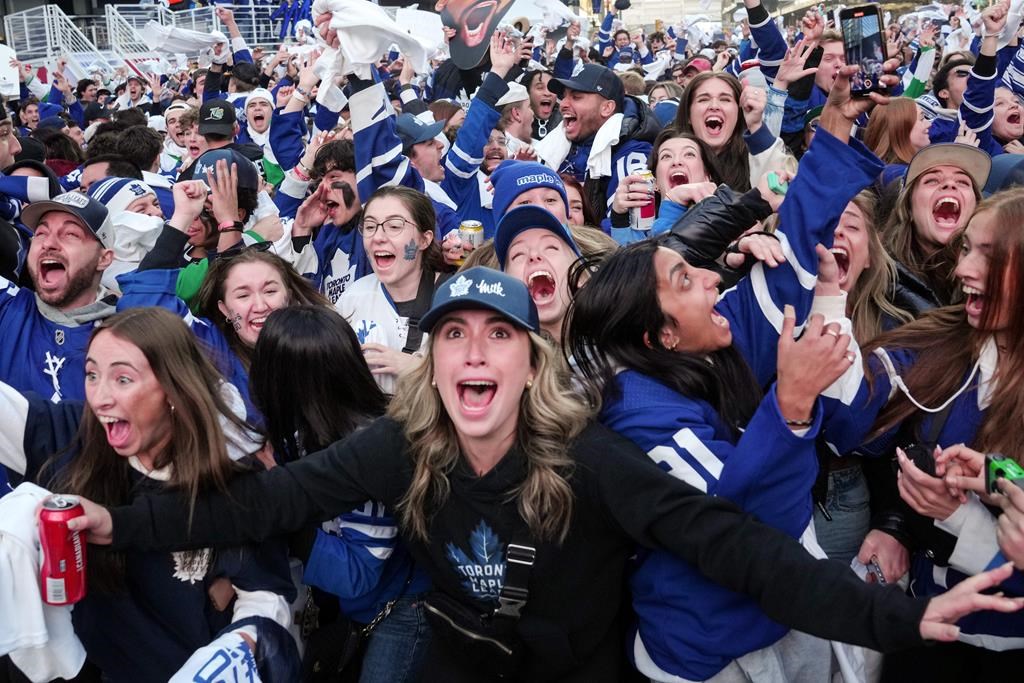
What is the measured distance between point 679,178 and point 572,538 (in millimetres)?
2702

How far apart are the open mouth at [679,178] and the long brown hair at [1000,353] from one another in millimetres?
1885

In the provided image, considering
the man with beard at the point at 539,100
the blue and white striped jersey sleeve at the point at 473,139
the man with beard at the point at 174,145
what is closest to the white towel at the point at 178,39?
the man with beard at the point at 174,145

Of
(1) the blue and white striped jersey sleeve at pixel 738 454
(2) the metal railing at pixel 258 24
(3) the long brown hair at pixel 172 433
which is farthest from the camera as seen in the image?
(2) the metal railing at pixel 258 24

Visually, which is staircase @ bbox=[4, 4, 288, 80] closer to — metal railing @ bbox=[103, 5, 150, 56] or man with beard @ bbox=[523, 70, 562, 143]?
metal railing @ bbox=[103, 5, 150, 56]

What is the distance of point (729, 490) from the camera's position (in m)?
Answer: 2.44

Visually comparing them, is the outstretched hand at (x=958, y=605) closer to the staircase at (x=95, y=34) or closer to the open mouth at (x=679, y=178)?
the open mouth at (x=679, y=178)

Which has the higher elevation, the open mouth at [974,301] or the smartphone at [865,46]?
the smartphone at [865,46]

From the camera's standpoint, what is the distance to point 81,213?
13.7ft

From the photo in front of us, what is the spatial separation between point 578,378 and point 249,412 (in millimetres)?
1362

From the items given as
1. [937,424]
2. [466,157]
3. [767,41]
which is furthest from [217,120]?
[937,424]

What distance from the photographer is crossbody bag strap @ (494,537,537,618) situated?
101 inches

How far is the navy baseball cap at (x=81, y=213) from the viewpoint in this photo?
13.6 ft

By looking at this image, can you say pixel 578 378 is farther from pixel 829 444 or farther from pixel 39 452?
pixel 39 452

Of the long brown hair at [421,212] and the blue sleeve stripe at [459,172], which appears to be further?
the blue sleeve stripe at [459,172]
